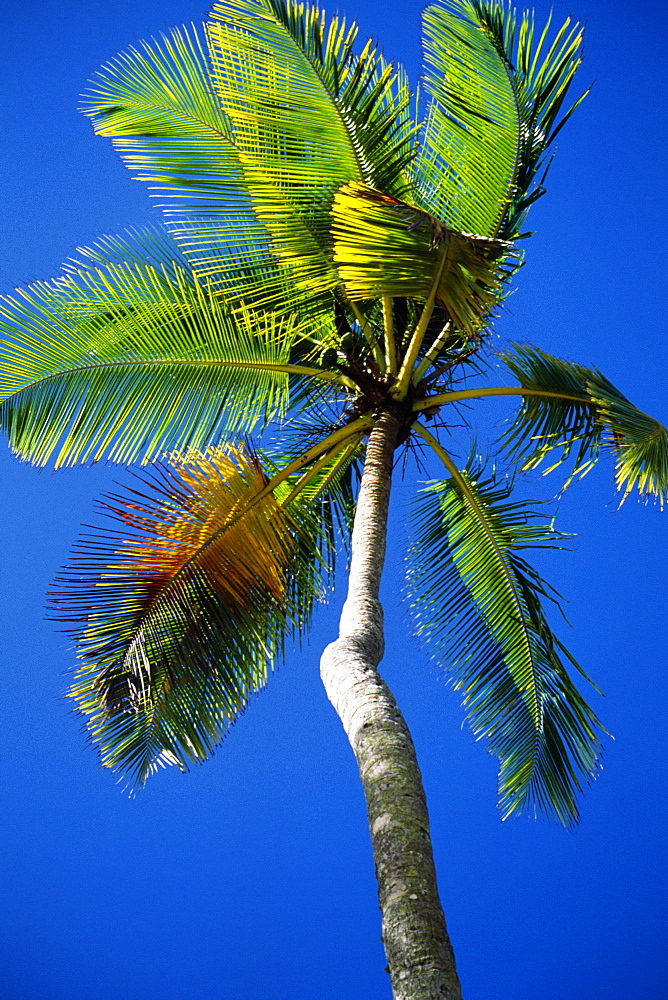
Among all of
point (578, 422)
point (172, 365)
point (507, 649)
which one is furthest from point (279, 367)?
point (507, 649)

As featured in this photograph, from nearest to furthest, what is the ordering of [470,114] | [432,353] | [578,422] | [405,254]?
1. [405,254]
2. [470,114]
3. [578,422]
4. [432,353]

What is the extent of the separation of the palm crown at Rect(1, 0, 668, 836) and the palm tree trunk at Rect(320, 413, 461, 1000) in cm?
70

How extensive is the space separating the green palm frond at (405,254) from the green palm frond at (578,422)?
135 cm

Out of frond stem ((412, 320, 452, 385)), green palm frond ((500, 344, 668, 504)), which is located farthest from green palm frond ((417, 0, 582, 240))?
green palm frond ((500, 344, 668, 504))

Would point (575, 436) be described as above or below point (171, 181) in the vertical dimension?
below

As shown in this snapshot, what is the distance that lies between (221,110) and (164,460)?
8.42 ft

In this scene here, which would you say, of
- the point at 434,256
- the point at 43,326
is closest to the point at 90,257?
the point at 43,326

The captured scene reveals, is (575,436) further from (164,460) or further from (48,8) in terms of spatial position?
(48,8)

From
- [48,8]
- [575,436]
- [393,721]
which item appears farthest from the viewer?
[48,8]

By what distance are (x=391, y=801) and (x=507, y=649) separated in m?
3.69

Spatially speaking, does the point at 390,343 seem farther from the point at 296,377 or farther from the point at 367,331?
the point at 296,377

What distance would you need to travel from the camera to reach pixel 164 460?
5773mm

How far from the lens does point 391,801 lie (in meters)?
3.96

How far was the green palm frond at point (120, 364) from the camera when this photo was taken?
6.34 metres
